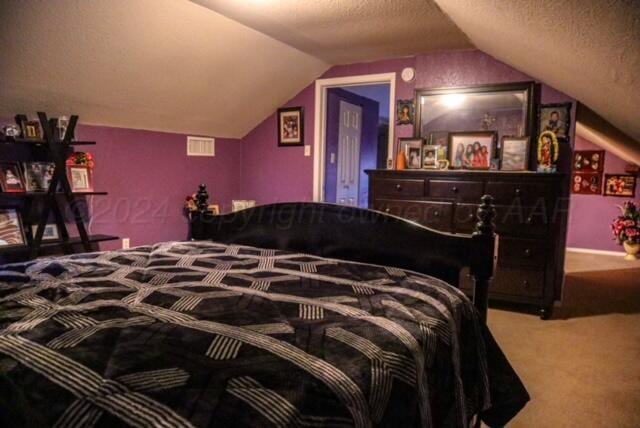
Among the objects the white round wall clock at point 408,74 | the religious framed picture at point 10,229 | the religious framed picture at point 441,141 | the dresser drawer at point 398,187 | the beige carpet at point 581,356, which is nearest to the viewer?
the beige carpet at point 581,356

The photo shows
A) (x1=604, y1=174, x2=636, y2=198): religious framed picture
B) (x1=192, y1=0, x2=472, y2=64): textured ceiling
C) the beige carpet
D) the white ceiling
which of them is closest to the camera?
the beige carpet

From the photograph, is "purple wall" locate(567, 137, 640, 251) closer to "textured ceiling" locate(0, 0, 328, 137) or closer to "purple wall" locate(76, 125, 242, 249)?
"textured ceiling" locate(0, 0, 328, 137)

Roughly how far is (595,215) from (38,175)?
617 centimetres

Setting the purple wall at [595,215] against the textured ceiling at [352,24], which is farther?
the purple wall at [595,215]

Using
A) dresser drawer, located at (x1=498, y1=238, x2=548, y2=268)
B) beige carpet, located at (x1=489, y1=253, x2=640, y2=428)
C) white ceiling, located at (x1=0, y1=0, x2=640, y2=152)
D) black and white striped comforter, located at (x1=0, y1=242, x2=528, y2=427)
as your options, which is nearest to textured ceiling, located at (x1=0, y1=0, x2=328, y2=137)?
white ceiling, located at (x1=0, y1=0, x2=640, y2=152)

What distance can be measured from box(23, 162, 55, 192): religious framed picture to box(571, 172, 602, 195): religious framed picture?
577cm

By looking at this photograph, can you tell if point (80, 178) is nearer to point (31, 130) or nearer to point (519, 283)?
point (31, 130)

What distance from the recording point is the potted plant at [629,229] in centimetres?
517

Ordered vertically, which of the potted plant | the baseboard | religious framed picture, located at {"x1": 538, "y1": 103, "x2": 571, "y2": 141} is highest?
religious framed picture, located at {"x1": 538, "y1": 103, "x2": 571, "y2": 141}

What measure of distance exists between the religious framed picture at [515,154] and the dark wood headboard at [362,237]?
1.70 m

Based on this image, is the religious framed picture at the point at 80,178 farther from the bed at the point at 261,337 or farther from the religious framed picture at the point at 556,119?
the religious framed picture at the point at 556,119

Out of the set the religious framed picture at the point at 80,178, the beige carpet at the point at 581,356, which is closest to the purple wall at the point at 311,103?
the beige carpet at the point at 581,356

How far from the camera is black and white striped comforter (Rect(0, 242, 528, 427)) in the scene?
2.35 ft

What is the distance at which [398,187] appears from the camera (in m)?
3.67
